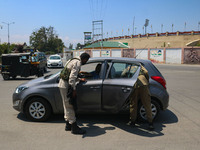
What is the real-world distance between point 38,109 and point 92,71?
5.14 feet

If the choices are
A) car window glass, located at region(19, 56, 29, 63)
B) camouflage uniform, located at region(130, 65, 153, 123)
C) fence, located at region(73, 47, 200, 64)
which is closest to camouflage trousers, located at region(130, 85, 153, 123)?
camouflage uniform, located at region(130, 65, 153, 123)

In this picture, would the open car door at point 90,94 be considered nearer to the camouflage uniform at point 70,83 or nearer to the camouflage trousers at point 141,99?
the camouflage uniform at point 70,83

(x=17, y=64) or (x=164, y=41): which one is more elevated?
(x=164, y=41)

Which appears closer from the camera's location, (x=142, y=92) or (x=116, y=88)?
(x=142, y=92)

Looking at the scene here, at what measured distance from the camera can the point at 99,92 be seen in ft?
15.5

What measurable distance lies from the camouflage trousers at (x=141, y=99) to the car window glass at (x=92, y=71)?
35.1 inches

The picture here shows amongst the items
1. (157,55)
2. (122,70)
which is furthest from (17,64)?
(157,55)

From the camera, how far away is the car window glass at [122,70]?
490 cm

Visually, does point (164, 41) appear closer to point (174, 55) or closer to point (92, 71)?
point (174, 55)

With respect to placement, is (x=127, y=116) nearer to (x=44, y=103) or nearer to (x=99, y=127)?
(x=99, y=127)

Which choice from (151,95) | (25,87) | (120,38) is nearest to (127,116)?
(151,95)

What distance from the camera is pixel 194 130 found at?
15.0ft

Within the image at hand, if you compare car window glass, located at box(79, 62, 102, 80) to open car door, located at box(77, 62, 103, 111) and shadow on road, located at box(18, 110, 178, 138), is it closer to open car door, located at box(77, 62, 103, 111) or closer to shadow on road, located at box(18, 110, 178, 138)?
open car door, located at box(77, 62, 103, 111)

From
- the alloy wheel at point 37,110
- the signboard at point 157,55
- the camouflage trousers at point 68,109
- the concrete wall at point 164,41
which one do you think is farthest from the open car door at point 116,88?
the concrete wall at point 164,41
